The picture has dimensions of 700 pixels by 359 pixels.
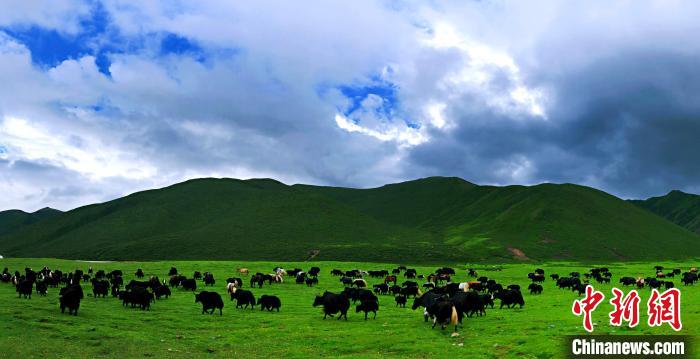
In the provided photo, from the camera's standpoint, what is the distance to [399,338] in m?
24.7

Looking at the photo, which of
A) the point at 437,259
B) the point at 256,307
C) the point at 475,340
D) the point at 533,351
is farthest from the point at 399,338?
the point at 437,259

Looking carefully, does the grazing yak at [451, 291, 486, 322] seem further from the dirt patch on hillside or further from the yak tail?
the dirt patch on hillside

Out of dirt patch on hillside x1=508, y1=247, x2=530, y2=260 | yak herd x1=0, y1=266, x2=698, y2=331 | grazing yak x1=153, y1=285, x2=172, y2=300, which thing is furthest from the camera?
dirt patch on hillside x1=508, y1=247, x2=530, y2=260

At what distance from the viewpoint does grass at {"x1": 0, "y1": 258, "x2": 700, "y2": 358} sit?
21.8 m

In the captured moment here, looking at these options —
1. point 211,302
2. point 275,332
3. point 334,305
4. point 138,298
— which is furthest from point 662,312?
point 138,298

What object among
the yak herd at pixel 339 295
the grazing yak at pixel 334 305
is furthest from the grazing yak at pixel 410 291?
the grazing yak at pixel 334 305

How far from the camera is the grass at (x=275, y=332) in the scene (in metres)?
21.8

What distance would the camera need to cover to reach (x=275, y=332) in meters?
27.5

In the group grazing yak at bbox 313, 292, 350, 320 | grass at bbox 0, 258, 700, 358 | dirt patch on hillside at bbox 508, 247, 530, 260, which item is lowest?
grass at bbox 0, 258, 700, 358

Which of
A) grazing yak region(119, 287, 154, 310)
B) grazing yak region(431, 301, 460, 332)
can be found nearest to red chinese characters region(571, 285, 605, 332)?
grazing yak region(431, 301, 460, 332)

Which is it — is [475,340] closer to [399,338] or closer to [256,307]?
[399,338]

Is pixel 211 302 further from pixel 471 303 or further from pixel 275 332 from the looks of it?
pixel 471 303

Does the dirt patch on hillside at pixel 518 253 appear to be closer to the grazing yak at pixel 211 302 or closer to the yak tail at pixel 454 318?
the grazing yak at pixel 211 302

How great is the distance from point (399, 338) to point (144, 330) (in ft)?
45.7
